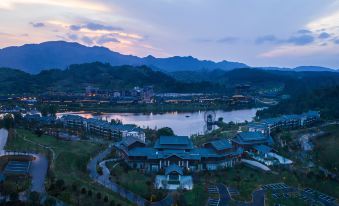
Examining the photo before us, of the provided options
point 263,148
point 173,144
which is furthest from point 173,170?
point 263,148

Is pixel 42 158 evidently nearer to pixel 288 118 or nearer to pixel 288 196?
pixel 288 196

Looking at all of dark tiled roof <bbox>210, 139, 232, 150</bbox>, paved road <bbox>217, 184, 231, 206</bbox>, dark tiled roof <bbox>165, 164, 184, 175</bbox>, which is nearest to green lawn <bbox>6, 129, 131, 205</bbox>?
dark tiled roof <bbox>165, 164, 184, 175</bbox>

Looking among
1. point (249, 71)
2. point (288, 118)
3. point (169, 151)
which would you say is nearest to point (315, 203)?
point (169, 151)

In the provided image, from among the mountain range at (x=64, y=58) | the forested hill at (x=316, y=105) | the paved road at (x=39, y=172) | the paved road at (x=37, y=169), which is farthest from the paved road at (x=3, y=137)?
the mountain range at (x=64, y=58)

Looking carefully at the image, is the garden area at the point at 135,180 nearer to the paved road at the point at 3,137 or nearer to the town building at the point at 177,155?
the town building at the point at 177,155

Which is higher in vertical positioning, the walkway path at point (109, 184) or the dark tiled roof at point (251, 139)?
the dark tiled roof at point (251, 139)

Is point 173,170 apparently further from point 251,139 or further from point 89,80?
point 89,80
